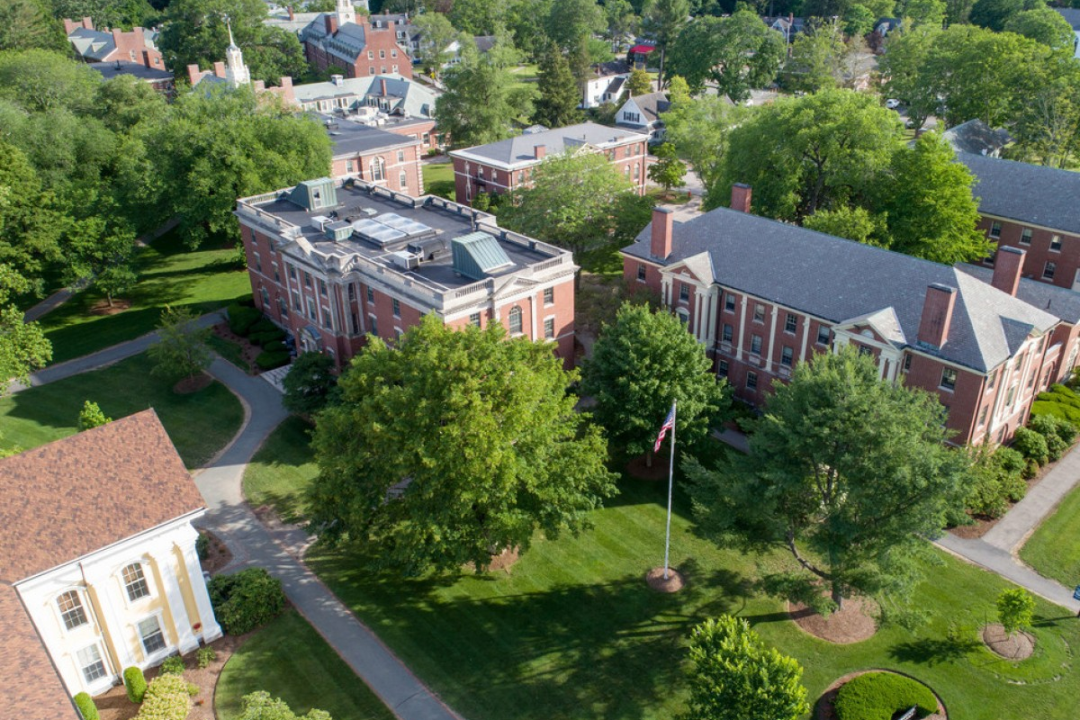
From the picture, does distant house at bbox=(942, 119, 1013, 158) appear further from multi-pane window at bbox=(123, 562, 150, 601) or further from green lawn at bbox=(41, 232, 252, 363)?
multi-pane window at bbox=(123, 562, 150, 601)

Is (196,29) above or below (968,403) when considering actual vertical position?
above

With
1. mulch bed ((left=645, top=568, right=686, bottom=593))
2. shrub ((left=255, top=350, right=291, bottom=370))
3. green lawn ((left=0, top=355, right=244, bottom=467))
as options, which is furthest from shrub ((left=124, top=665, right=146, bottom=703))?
shrub ((left=255, top=350, right=291, bottom=370))

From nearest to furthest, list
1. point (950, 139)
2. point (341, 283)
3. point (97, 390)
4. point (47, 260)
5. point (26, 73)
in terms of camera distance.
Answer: point (341, 283), point (97, 390), point (47, 260), point (950, 139), point (26, 73)

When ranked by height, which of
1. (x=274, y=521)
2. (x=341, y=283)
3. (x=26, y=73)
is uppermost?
(x=26, y=73)

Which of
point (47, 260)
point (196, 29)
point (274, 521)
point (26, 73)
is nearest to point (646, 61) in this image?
point (196, 29)

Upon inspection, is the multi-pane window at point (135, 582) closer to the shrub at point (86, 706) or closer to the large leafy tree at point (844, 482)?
the shrub at point (86, 706)

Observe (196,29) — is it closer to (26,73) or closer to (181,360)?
(26,73)

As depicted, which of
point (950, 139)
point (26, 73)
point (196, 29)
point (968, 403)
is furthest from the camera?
point (196, 29)

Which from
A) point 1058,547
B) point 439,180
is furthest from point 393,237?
point 439,180

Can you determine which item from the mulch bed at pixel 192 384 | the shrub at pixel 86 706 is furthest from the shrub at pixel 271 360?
Answer: the shrub at pixel 86 706
